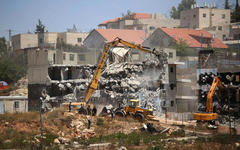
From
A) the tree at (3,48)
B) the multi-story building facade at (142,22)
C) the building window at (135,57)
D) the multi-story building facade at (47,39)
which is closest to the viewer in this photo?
the building window at (135,57)

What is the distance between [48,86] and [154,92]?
10.7 m

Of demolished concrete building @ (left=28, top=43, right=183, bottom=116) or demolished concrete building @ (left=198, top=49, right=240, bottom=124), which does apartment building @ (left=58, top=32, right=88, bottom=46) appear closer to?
demolished concrete building @ (left=28, top=43, right=183, bottom=116)

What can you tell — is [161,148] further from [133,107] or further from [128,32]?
[128,32]

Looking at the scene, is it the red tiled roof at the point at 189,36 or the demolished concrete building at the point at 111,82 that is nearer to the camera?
the demolished concrete building at the point at 111,82

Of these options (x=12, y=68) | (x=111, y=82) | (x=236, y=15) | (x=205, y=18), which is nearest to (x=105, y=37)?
(x=12, y=68)

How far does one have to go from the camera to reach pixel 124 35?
5919 centimetres

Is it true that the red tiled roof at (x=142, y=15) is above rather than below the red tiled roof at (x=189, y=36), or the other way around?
above

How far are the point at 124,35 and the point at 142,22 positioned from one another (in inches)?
571

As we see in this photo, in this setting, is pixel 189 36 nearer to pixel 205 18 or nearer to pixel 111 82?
pixel 205 18

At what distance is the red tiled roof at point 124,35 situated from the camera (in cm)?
5672

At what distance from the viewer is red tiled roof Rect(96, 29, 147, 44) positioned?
56.7 metres

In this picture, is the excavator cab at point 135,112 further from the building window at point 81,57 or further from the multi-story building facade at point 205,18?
the multi-story building facade at point 205,18

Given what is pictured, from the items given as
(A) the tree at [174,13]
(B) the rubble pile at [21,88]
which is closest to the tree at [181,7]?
(A) the tree at [174,13]

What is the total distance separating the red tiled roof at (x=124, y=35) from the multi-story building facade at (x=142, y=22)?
328 inches
